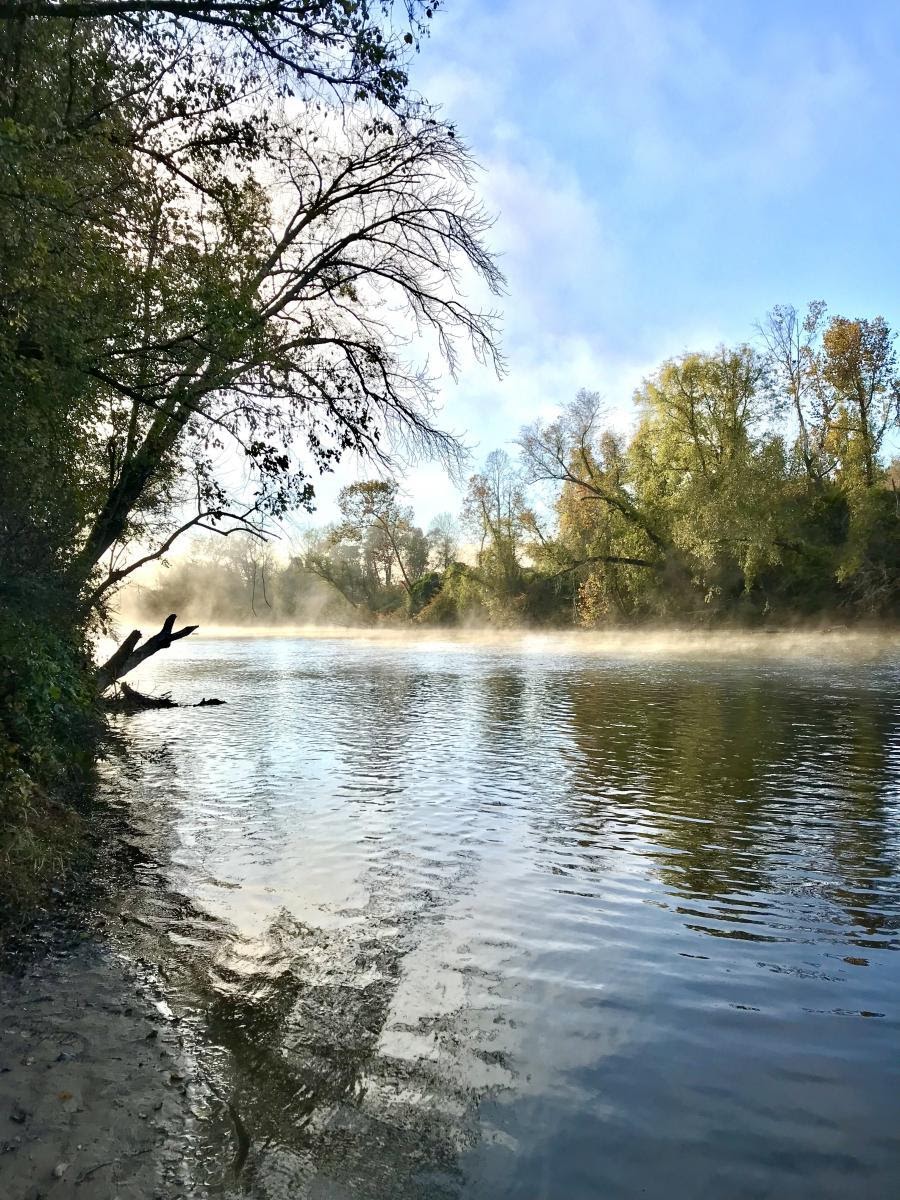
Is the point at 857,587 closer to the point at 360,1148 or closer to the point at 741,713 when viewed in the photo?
the point at 741,713

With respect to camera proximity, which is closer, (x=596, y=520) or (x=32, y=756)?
(x=32, y=756)

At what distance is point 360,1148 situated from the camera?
3.83 m

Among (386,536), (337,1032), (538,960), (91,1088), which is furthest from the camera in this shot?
(386,536)

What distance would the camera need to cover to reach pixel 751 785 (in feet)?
38.7

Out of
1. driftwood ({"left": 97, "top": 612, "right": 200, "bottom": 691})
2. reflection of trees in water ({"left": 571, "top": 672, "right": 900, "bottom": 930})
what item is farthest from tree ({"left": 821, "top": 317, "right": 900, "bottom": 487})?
driftwood ({"left": 97, "top": 612, "right": 200, "bottom": 691})

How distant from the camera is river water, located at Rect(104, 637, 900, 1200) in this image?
12.6ft

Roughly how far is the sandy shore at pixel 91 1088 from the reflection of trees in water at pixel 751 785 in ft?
16.3

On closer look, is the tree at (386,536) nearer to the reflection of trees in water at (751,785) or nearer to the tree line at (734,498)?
the tree line at (734,498)

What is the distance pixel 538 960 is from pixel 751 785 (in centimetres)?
693

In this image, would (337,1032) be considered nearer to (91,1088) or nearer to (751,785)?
(91,1088)

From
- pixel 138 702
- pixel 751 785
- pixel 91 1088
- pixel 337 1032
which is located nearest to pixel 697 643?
pixel 138 702

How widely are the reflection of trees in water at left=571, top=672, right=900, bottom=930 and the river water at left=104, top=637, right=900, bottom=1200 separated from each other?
0.22 ft

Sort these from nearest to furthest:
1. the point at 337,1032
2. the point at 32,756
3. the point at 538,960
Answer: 1. the point at 337,1032
2. the point at 538,960
3. the point at 32,756

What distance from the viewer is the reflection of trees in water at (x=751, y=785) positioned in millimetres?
8016
